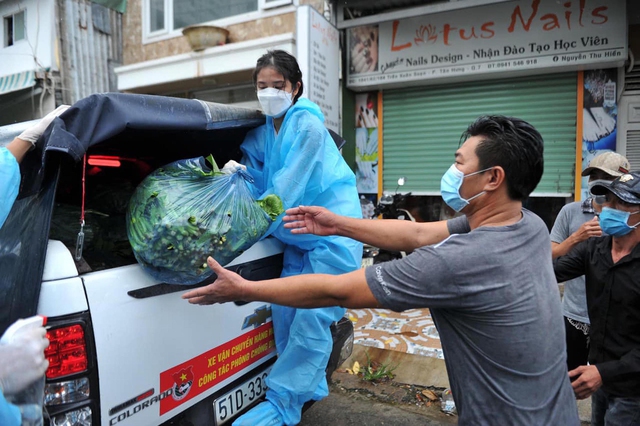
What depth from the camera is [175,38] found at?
27.5ft

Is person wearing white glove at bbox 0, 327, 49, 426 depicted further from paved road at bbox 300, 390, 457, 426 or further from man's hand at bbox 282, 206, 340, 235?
paved road at bbox 300, 390, 457, 426

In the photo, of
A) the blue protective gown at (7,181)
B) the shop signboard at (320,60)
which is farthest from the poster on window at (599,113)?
the blue protective gown at (7,181)

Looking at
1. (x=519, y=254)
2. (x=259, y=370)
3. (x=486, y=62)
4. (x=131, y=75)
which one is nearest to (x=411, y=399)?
(x=259, y=370)

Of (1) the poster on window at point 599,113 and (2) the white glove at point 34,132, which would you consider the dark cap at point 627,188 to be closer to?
(2) the white glove at point 34,132

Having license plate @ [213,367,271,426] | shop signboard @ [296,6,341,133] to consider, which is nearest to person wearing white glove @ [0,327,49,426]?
license plate @ [213,367,271,426]

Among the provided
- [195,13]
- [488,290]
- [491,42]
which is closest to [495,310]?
[488,290]

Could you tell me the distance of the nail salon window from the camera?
7504 millimetres

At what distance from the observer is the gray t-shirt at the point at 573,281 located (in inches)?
110

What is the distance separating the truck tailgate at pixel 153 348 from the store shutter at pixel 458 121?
5388mm

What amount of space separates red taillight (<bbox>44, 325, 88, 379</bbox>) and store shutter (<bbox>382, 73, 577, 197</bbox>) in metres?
6.08

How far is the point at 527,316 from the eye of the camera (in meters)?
1.32

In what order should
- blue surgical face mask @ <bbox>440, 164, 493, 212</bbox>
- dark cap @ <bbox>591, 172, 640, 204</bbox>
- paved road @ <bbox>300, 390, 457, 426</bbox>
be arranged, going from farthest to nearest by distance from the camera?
paved road @ <bbox>300, 390, 457, 426</bbox>
dark cap @ <bbox>591, 172, 640, 204</bbox>
blue surgical face mask @ <bbox>440, 164, 493, 212</bbox>

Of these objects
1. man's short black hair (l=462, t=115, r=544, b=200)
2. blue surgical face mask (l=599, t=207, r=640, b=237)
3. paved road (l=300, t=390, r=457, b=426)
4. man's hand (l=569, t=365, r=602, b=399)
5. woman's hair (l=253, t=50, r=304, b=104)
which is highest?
woman's hair (l=253, t=50, r=304, b=104)

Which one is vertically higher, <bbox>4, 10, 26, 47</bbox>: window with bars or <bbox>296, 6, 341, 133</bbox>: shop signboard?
<bbox>4, 10, 26, 47</bbox>: window with bars
